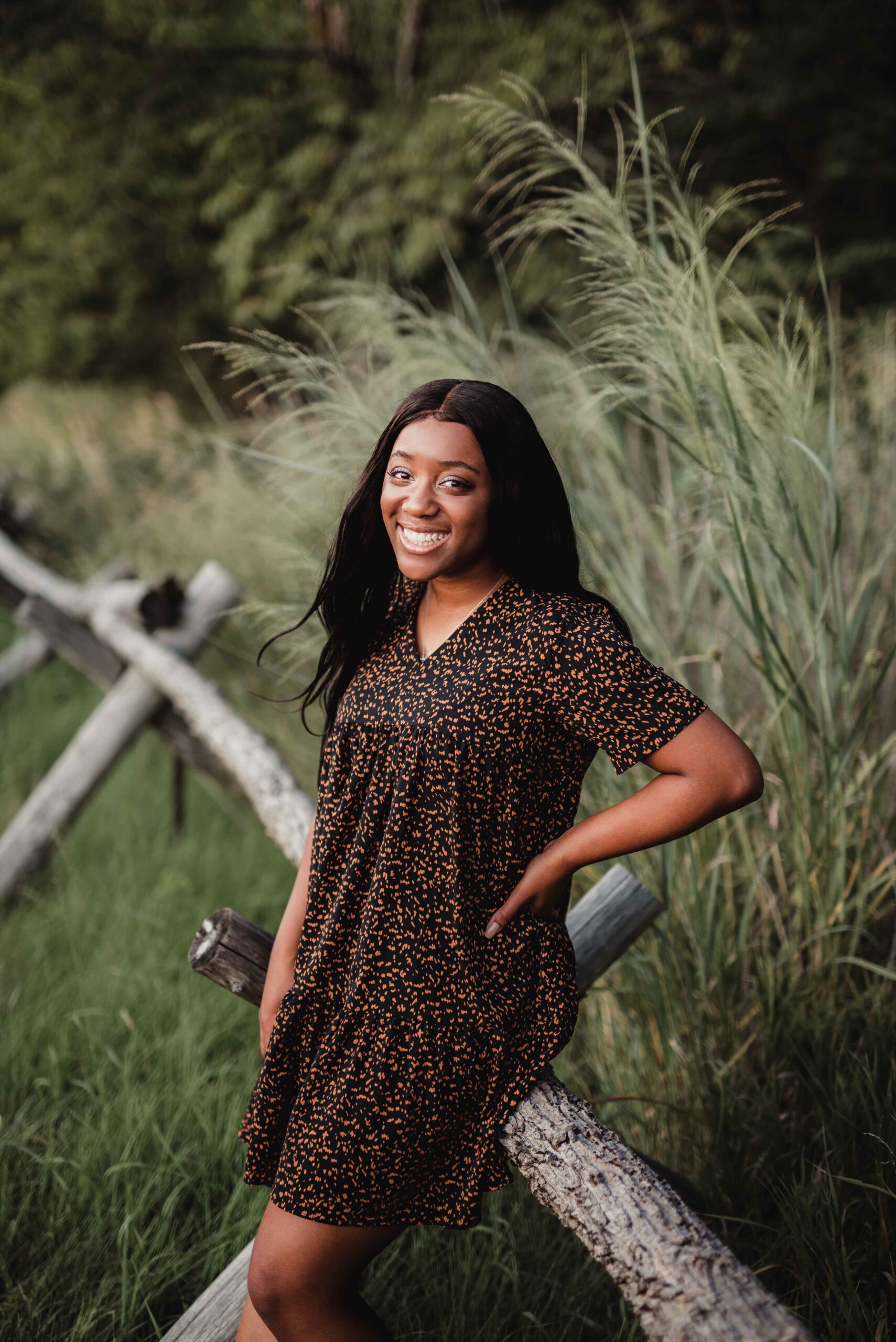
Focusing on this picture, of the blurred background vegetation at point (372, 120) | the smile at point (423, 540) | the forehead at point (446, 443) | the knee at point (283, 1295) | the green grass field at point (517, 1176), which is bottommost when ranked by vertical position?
the green grass field at point (517, 1176)

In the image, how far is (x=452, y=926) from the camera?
134cm

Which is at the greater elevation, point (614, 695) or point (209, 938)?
point (614, 695)

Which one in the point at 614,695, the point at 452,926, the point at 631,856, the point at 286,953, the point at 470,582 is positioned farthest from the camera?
the point at 631,856

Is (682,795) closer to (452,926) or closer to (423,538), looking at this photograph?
(452,926)

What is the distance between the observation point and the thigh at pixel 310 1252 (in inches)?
51.0

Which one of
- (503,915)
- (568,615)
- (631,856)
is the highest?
(568,615)

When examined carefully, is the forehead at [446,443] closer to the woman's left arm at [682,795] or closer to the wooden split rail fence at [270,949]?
the woman's left arm at [682,795]

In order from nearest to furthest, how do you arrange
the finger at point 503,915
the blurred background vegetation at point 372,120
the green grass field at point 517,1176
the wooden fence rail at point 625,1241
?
the wooden fence rail at point 625,1241 → the finger at point 503,915 → the green grass field at point 517,1176 → the blurred background vegetation at point 372,120

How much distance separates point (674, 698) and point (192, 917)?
2.41 metres

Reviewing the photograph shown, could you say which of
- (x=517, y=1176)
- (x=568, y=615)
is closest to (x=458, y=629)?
(x=568, y=615)

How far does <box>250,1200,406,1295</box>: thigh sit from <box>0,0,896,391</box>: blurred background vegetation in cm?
464

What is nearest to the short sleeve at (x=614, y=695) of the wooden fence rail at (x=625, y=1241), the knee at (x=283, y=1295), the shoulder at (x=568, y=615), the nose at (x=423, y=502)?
the shoulder at (x=568, y=615)

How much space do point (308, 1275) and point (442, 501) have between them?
111 cm

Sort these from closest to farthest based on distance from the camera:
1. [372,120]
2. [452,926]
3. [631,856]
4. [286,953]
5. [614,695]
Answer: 1. [614,695]
2. [452,926]
3. [286,953]
4. [631,856]
5. [372,120]
